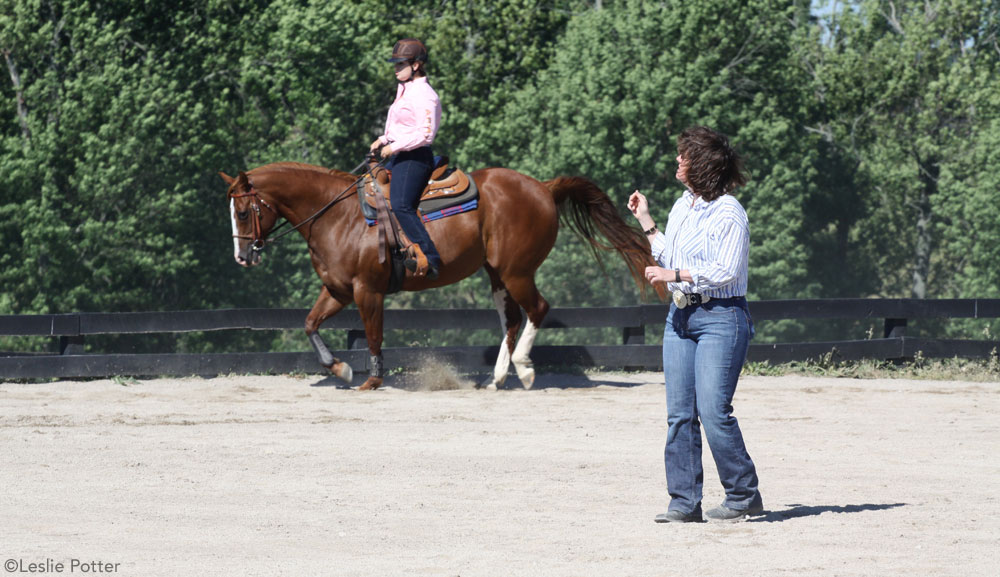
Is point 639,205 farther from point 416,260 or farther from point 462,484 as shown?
point 416,260

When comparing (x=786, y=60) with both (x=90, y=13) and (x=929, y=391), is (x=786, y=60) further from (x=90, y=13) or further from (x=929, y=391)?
(x=929, y=391)

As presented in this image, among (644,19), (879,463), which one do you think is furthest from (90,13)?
(879,463)

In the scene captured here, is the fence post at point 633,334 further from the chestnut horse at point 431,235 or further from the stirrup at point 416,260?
the stirrup at point 416,260

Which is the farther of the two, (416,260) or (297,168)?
(297,168)

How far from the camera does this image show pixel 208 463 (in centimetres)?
763

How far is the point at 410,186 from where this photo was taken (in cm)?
1123

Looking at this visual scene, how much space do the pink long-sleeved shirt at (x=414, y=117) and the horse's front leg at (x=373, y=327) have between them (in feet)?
4.93

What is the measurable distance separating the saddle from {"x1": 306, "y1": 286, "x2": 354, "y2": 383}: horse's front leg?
571mm

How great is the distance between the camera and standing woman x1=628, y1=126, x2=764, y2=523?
5.55 metres

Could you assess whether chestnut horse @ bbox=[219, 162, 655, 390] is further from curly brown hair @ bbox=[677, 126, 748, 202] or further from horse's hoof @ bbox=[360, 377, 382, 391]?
curly brown hair @ bbox=[677, 126, 748, 202]

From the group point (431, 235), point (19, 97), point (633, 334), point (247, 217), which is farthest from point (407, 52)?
point (19, 97)

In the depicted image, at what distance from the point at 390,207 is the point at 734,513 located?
6.16 metres

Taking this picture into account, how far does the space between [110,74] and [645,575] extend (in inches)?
930

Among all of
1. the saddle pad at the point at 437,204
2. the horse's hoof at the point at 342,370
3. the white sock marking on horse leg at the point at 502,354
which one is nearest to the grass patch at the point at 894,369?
the white sock marking on horse leg at the point at 502,354
